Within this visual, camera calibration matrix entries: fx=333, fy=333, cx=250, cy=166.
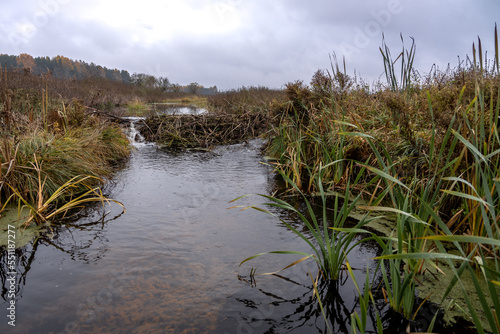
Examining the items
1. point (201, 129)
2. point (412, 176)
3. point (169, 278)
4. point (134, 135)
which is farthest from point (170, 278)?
point (134, 135)

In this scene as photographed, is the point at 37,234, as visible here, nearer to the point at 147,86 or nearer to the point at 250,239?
the point at 250,239

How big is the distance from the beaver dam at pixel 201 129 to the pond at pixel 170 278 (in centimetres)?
537

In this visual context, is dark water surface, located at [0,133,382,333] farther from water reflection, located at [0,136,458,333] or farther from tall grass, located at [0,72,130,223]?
tall grass, located at [0,72,130,223]

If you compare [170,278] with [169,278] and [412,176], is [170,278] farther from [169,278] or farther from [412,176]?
[412,176]

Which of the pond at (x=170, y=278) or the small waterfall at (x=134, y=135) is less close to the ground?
the small waterfall at (x=134, y=135)

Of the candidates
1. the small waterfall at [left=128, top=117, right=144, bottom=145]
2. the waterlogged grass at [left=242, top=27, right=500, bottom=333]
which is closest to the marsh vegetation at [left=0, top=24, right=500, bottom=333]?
the waterlogged grass at [left=242, top=27, right=500, bottom=333]

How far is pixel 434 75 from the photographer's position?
20.4ft

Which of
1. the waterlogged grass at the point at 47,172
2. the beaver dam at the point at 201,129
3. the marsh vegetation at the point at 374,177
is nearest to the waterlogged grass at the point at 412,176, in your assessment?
the marsh vegetation at the point at 374,177

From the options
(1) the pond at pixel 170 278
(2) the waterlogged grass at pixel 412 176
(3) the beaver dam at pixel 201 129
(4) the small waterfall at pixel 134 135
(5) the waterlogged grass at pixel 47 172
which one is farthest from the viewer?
(4) the small waterfall at pixel 134 135

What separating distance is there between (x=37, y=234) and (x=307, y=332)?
288 centimetres

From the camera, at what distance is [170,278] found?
267 centimetres

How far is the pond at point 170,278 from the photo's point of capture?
7.04ft

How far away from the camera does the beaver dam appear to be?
32.3ft

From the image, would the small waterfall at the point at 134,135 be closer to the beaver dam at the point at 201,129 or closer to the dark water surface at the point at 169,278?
the beaver dam at the point at 201,129
